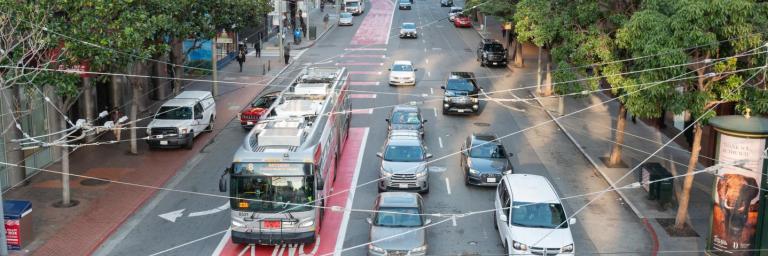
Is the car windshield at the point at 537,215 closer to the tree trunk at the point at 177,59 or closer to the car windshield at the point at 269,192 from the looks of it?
the car windshield at the point at 269,192

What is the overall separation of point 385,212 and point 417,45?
4950 cm

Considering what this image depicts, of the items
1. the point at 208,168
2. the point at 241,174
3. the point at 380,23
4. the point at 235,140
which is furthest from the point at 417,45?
the point at 241,174

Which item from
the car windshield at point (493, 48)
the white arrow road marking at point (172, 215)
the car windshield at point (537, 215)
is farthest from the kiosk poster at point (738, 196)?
the car windshield at point (493, 48)

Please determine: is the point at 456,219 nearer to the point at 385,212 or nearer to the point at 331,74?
the point at 385,212

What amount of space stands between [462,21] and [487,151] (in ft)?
188

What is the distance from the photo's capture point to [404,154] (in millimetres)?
28531

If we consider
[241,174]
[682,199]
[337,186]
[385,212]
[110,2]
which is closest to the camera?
[241,174]

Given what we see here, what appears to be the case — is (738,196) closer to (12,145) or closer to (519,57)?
(12,145)

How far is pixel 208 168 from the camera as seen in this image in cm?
3169

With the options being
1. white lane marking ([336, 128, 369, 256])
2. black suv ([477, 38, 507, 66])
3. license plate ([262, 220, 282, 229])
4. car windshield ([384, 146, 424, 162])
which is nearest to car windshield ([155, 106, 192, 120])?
white lane marking ([336, 128, 369, 256])

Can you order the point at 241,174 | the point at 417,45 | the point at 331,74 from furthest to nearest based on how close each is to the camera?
the point at 417,45 → the point at 331,74 → the point at 241,174

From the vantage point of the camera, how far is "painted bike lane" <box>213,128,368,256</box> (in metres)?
22.3

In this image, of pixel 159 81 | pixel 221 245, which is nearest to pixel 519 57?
pixel 159 81

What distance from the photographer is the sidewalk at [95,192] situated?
76.2 feet
